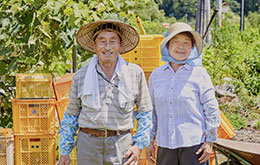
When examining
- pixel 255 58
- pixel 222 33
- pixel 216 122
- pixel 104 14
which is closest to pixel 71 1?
pixel 104 14

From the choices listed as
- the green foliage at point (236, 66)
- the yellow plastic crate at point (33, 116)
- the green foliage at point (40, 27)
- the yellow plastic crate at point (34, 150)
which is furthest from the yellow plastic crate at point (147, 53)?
the green foliage at point (236, 66)

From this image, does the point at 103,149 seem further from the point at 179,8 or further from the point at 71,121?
the point at 179,8

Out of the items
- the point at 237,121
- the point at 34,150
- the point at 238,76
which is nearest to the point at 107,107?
the point at 34,150

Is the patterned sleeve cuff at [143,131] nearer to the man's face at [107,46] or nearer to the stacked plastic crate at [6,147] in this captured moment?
the man's face at [107,46]

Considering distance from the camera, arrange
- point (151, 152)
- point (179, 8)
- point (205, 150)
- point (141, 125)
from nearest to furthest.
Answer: point (141, 125), point (205, 150), point (151, 152), point (179, 8)

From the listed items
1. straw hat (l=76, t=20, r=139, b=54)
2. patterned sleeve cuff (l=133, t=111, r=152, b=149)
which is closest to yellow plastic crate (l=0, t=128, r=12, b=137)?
straw hat (l=76, t=20, r=139, b=54)

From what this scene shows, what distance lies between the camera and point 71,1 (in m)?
4.32

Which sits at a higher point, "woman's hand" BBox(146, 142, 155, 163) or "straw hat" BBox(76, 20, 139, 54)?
"straw hat" BBox(76, 20, 139, 54)

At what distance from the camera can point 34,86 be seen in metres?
4.02

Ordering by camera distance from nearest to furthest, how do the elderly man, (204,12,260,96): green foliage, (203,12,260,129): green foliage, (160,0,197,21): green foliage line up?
the elderly man < (203,12,260,129): green foliage < (204,12,260,96): green foliage < (160,0,197,21): green foliage

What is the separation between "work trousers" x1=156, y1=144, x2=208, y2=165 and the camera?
2.96m

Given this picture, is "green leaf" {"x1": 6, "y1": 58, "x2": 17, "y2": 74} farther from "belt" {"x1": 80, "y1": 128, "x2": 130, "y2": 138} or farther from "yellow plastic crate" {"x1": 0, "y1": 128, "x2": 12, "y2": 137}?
"belt" {"x1": 80, "y1": 128, "x2": 130, "y2": 138}

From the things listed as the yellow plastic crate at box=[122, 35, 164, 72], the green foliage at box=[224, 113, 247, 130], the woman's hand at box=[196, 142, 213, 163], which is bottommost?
the green foliage at box=[224, 113, 247, 130]

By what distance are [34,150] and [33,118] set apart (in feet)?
0.93
